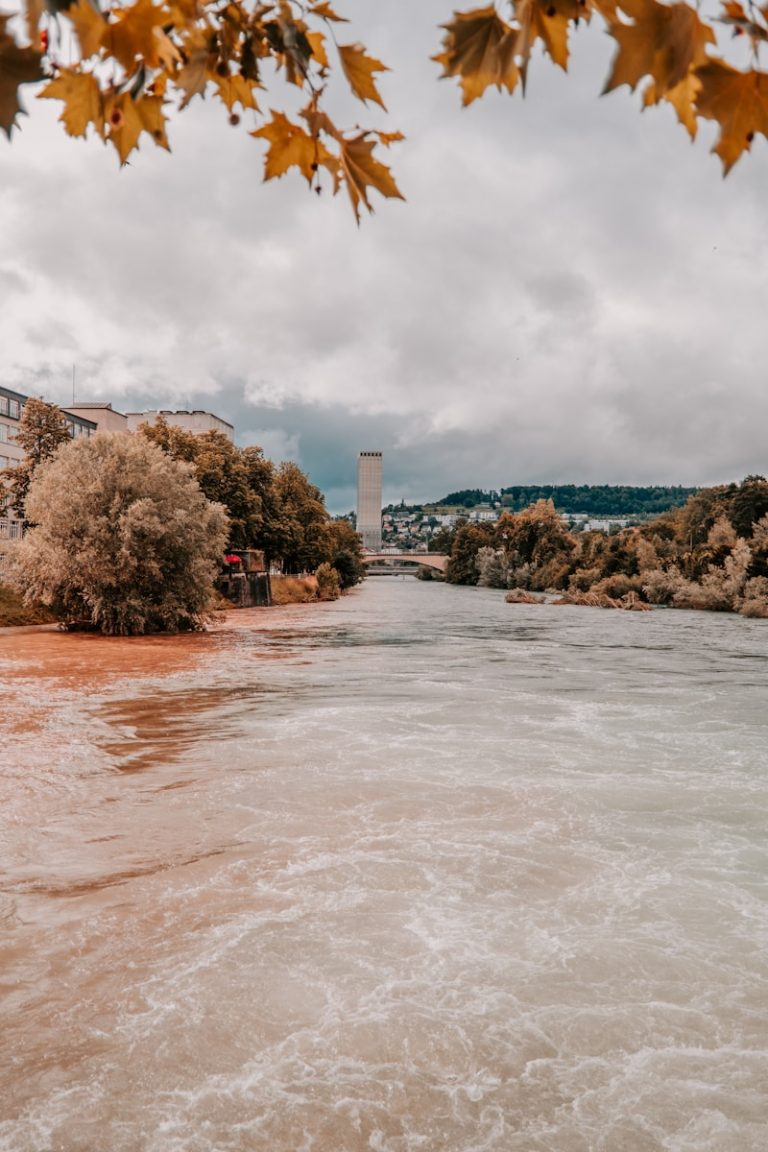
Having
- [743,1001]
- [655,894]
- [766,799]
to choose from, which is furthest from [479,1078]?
[766,799]

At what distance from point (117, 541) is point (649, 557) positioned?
181 ft

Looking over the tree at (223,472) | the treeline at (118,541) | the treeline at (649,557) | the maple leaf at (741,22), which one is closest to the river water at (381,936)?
the maple leaf at (741,22)

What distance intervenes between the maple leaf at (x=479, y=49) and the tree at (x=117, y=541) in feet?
125

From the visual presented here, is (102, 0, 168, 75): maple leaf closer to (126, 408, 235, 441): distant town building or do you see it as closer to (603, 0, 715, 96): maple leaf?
(603, 0, 715, 96): maple leaf

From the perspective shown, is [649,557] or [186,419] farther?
[186,419]

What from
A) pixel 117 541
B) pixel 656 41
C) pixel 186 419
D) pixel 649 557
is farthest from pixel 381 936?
pixel 186 419

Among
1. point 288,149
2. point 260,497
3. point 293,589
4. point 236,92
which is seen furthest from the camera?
point 293,589

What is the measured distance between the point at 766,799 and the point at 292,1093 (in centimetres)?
1001

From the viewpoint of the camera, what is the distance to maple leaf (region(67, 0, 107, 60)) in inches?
75.6

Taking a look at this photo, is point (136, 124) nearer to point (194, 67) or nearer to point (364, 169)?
→ point (194, 67)

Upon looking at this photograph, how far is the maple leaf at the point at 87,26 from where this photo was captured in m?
1.92

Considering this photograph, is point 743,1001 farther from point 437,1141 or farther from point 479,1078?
point 437,1141

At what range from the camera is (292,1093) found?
19.1 ft

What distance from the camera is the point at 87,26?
1952 millimetres
